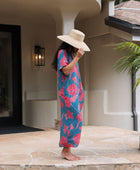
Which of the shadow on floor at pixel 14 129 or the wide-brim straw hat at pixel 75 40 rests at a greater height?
the wide-brim straw hat at pixel 75 40

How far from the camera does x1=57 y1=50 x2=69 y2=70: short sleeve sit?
4066 millimetres

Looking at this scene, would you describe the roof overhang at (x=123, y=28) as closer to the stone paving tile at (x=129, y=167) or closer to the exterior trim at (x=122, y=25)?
the exterior trim at (x=122, y=25)

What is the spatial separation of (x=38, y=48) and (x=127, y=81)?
2665 millimetres

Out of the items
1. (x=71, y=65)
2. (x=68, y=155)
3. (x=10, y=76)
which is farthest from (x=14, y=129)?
(x=71, y=65)

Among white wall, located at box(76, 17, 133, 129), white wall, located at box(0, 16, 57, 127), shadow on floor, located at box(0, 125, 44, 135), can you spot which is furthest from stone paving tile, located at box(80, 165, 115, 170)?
white wall, located at box(0, 16, 57, 127)

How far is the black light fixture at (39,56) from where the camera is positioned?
862cm

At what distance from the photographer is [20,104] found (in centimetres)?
851

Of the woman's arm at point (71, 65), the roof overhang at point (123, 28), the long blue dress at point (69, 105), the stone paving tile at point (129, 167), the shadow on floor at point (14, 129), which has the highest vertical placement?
the roof overhang at point (123, 28)

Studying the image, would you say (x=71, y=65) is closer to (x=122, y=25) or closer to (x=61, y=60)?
(x=61, y=60)

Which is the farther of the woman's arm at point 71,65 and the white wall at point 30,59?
the white wall at point 30,59

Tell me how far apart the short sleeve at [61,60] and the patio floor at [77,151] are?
1310 mm

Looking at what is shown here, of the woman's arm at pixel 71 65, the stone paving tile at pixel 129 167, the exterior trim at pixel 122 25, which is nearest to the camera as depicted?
the woman's arm at pixel 71 65

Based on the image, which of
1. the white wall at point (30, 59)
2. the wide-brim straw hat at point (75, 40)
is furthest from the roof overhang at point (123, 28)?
the wide-brim straw hat at point (75, 40)

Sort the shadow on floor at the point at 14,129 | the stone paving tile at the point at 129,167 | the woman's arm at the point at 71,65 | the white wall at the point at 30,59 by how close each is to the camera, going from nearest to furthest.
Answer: the woman's arm at the point at 71,65, the stone paving tile at the point at 129,167, the shadow on floor at the point at 14,129, the white wall at the point at 30,59
